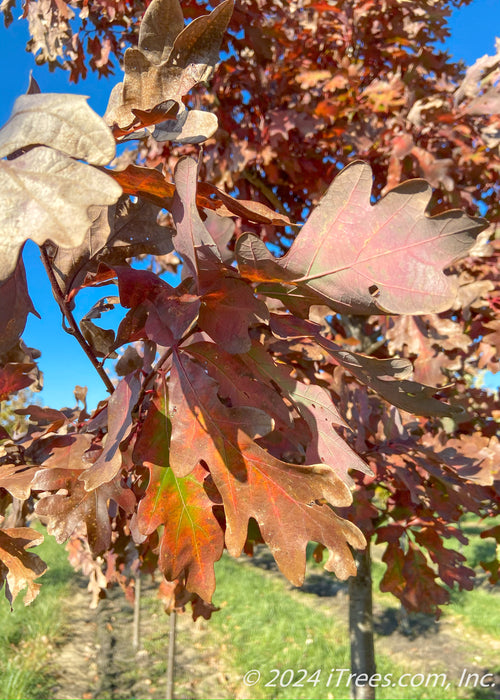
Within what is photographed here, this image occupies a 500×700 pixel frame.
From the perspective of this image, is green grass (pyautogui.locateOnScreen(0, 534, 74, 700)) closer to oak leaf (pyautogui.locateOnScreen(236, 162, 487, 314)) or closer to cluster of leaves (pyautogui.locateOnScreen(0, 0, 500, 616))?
cluster of leaves (pyautogui.locateOnScreen(0, 0, 500, 616))

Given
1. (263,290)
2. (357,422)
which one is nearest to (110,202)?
(263,290)

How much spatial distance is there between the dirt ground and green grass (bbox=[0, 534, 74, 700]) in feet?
0.59

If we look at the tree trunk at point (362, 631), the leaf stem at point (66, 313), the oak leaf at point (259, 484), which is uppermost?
the leaf stem at point (66, 313)

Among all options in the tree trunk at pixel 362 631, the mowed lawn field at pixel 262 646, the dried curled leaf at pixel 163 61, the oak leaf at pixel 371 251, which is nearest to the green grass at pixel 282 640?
the mowed lawn field at pixel 262 646

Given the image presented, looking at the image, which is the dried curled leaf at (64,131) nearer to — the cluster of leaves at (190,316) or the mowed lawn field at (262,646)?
the cluster of leaves at (190,316)

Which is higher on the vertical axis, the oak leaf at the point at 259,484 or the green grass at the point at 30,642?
the oak leaf at the point at 259,484

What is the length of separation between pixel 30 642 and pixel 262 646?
314 centimetres

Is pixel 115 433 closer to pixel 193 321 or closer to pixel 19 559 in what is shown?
pixel 193 321

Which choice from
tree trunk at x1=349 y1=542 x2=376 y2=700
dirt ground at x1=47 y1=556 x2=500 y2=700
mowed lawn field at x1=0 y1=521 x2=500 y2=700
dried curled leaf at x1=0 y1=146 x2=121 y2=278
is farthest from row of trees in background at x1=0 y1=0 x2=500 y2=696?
dirt ground at x1=47 y1=556 x2=500 y2=700

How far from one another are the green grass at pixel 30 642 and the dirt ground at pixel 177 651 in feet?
0.59

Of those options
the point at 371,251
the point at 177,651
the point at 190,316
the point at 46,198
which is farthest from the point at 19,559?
the point at 177,651

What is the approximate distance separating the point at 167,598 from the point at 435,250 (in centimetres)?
216

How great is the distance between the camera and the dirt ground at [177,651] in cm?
577

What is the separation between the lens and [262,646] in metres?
6.79
